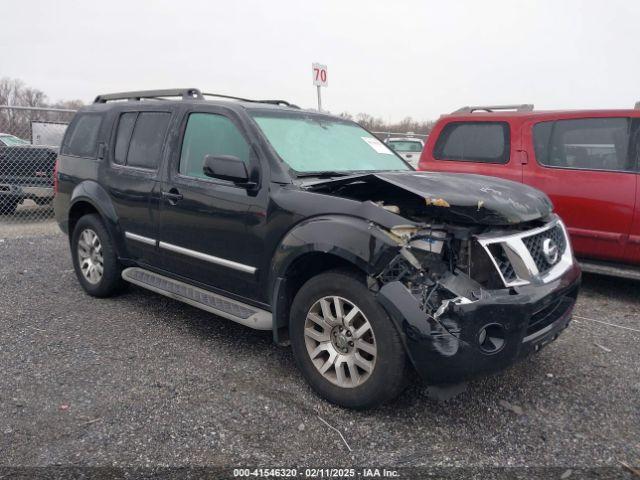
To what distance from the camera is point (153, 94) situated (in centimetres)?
446

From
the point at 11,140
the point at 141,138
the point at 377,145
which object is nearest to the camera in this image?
the point at 141,138

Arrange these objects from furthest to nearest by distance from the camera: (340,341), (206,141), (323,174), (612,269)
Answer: (612,269), (206,141), (323,174), (340,341)

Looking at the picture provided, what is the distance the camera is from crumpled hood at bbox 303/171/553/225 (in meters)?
2.74

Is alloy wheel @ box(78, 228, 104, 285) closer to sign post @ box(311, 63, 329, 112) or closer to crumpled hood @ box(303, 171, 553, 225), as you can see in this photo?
crumpled hood @ box(303, 171, 553, 225)

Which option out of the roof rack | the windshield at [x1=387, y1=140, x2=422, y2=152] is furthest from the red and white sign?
the windshield at [x1=387, y1=140, x2=422, y2=152]

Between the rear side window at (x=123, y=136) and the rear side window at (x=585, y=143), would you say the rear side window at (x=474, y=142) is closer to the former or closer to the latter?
the rear side window at (x=585, y=143)

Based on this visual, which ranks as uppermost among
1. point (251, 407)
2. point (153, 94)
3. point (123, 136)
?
point (153, 94)

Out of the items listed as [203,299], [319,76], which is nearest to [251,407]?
[203,299]

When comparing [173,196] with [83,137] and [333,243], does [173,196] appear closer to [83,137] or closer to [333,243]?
[333,243]

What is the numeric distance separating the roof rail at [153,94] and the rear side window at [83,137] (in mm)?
243

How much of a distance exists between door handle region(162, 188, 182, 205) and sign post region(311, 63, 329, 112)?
5.28 m

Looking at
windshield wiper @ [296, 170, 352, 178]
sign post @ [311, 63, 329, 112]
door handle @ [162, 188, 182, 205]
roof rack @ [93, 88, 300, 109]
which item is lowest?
door handle @ [162, 188, 182, 205]

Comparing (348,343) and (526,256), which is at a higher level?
(526,256)

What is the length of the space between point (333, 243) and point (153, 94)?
2.59 meters
